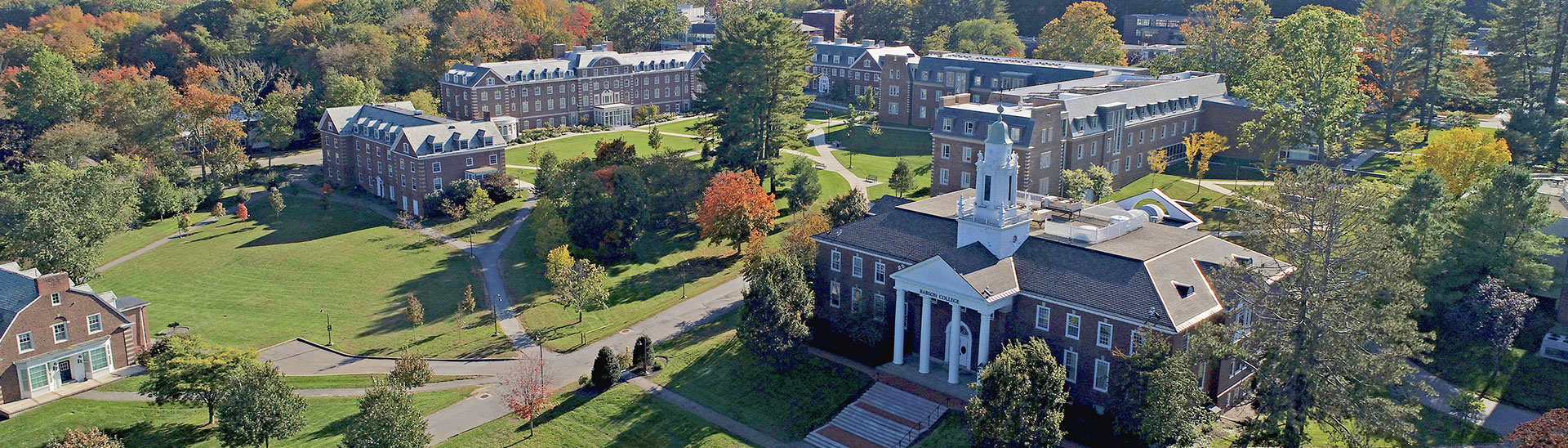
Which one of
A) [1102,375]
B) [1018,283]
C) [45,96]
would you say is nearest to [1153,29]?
[1018,283]

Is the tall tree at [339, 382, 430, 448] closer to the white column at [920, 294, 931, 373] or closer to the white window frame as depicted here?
the white column at [920, 294, 931, 373]

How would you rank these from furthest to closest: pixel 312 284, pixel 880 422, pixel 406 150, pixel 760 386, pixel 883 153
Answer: pixel 883 153
pixel 406 150
pixel 312 284
pixel 760 386
pixel 880 422

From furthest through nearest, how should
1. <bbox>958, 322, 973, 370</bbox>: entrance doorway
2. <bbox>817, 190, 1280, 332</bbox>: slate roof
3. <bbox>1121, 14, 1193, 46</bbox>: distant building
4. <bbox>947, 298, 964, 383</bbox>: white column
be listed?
<bbox>1121, 14, 1193, 46</bbox>: distant building
<bbox>958, 322, 973, 370</bbox>: entrance doorway
<bbox>947, 298, 964, 383</bbox>: white column
<bbox>817, 190, 1280, 332</bbox>: slate roof

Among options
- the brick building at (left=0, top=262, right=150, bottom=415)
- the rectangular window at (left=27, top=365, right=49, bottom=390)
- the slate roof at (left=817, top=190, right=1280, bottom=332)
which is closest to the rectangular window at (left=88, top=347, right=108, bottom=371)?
the brick building at (left=0, top=262, right=150, bottom=415)

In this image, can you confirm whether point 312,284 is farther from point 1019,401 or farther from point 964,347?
point 1019,401

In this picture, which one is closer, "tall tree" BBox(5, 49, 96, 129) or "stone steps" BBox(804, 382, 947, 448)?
"stone steps" BBox(804, 382, 947, 448)

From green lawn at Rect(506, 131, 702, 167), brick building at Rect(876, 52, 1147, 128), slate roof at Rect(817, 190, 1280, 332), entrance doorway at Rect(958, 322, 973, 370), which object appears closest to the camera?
slate roof at Rect(817, 190, 1280, 332)

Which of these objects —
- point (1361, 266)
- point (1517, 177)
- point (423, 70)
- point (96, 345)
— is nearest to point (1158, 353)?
point (1361, 266)

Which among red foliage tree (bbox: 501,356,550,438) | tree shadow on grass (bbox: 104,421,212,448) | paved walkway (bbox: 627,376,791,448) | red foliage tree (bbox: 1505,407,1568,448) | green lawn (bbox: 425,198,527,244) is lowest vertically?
tree shadow on grass (bbox: 104,421,212,448)
